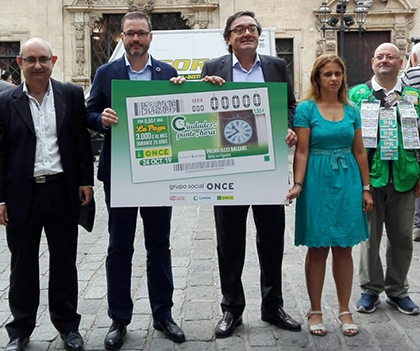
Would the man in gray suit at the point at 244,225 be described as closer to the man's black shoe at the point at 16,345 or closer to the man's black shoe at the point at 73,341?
the man's black shoe at the point at 73,341

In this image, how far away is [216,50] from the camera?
16.2m

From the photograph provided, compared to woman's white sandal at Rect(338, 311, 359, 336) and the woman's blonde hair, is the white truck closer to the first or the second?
the woman's blonde hair

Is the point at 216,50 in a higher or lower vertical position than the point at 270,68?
higher

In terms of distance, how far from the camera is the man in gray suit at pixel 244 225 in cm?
441

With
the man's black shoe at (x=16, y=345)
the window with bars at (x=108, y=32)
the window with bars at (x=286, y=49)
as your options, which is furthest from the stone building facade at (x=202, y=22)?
the man's black shoe at (x=16, y=345)

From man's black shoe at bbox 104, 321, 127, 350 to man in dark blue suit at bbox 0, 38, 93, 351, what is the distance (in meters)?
0.20

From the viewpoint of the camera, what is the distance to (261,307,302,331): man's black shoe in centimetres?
449

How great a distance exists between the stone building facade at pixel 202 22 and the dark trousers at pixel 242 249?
62.7ft

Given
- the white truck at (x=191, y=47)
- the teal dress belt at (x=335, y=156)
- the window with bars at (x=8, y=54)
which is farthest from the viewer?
the window with bars at (x=8, y=54)

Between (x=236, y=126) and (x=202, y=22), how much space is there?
2000 centimetres

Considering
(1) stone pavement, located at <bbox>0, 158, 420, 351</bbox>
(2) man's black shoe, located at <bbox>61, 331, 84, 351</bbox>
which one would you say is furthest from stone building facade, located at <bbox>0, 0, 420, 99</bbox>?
(2) man's black shoe, located at <bbox>61, 331, 84, 351</bbox>

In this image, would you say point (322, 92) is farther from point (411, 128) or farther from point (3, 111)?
point (3, 111)

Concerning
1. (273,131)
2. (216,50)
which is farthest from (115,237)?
(216,50)

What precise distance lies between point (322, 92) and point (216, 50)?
39.9ft
